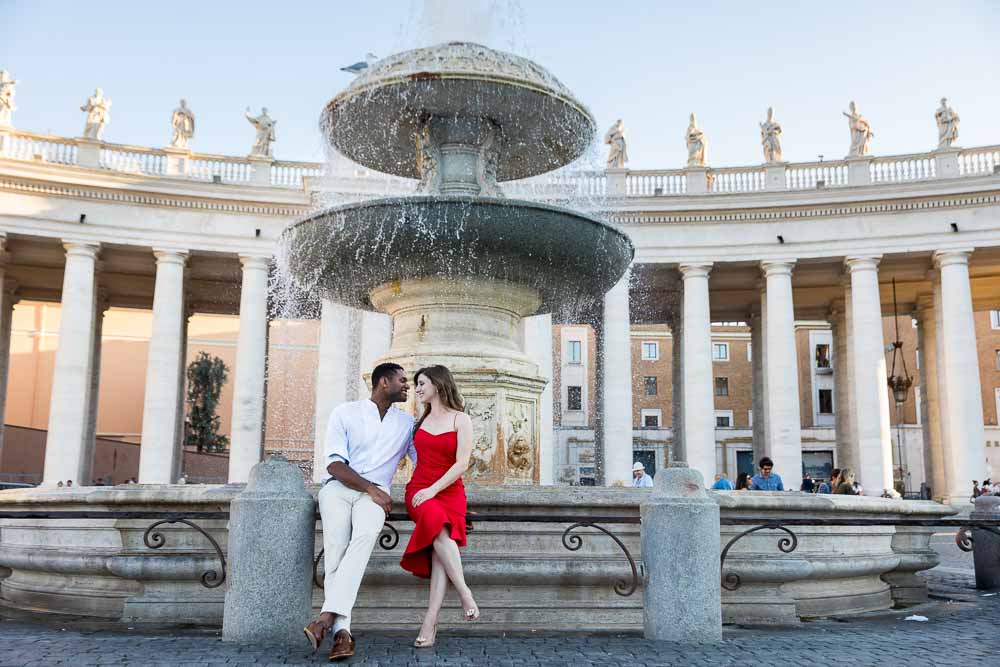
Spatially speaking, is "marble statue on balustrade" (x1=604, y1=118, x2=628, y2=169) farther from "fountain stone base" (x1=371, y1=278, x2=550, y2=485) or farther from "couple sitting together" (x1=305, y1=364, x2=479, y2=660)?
"couple sitting together" (x1=305, y1=364, x2=479, y2=660)

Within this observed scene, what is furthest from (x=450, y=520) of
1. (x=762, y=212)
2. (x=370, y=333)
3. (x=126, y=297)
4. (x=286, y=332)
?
(x=286, y=332)

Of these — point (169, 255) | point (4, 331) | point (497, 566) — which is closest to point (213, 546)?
point (497, 566)

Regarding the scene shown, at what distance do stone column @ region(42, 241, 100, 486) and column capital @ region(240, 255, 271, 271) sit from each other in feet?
17.1

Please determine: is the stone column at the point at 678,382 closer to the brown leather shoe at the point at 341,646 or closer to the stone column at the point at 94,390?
the stone column at the point at 94,390

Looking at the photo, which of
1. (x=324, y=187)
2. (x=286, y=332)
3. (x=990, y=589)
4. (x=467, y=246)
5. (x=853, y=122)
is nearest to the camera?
(x=467, y=246)

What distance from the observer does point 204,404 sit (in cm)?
5800

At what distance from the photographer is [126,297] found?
43.7m

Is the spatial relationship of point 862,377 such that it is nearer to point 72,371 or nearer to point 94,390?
point 72,371

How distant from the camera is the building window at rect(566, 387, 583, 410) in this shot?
72625mm

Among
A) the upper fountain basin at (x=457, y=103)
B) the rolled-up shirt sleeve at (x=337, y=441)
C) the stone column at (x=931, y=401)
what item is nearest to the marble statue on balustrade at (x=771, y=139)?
the stone column at (x=931, y=401)

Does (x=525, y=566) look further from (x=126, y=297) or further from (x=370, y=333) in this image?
(x=126, y=297)

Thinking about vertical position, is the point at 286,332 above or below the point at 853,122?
below

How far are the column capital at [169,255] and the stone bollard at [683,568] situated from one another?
31200mm

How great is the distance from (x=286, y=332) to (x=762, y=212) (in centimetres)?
3644
